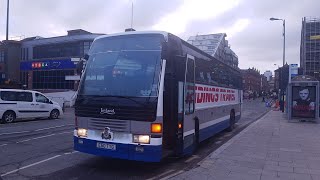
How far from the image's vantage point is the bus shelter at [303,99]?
74.3 feet

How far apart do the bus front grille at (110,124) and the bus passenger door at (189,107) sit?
1.74 meters

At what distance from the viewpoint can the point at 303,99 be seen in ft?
75.4

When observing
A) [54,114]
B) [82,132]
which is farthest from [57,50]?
[82,132]

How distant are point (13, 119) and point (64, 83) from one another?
1098 inches

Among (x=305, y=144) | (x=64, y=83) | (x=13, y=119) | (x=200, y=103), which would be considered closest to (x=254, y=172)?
(x=200, y=103)

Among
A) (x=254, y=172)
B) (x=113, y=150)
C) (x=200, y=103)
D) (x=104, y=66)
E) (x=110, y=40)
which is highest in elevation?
(x=110, y=40)

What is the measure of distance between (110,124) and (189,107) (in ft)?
7.55

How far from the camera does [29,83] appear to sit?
5153 centimetres

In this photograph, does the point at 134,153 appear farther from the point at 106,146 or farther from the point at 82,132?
the point at 82,132

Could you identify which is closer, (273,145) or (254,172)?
(254,172)

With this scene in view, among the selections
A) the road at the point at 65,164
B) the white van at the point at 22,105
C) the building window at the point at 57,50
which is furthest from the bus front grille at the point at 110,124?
the building window at the point at 57,50

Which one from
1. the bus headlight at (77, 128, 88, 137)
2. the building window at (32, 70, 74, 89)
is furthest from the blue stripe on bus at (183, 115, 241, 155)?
the building window at (32, 70, 74, 89)

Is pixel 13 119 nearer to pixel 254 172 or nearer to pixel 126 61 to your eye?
pixel 126 61

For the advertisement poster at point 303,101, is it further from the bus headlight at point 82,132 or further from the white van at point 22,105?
the bus headlight at point 82,132
